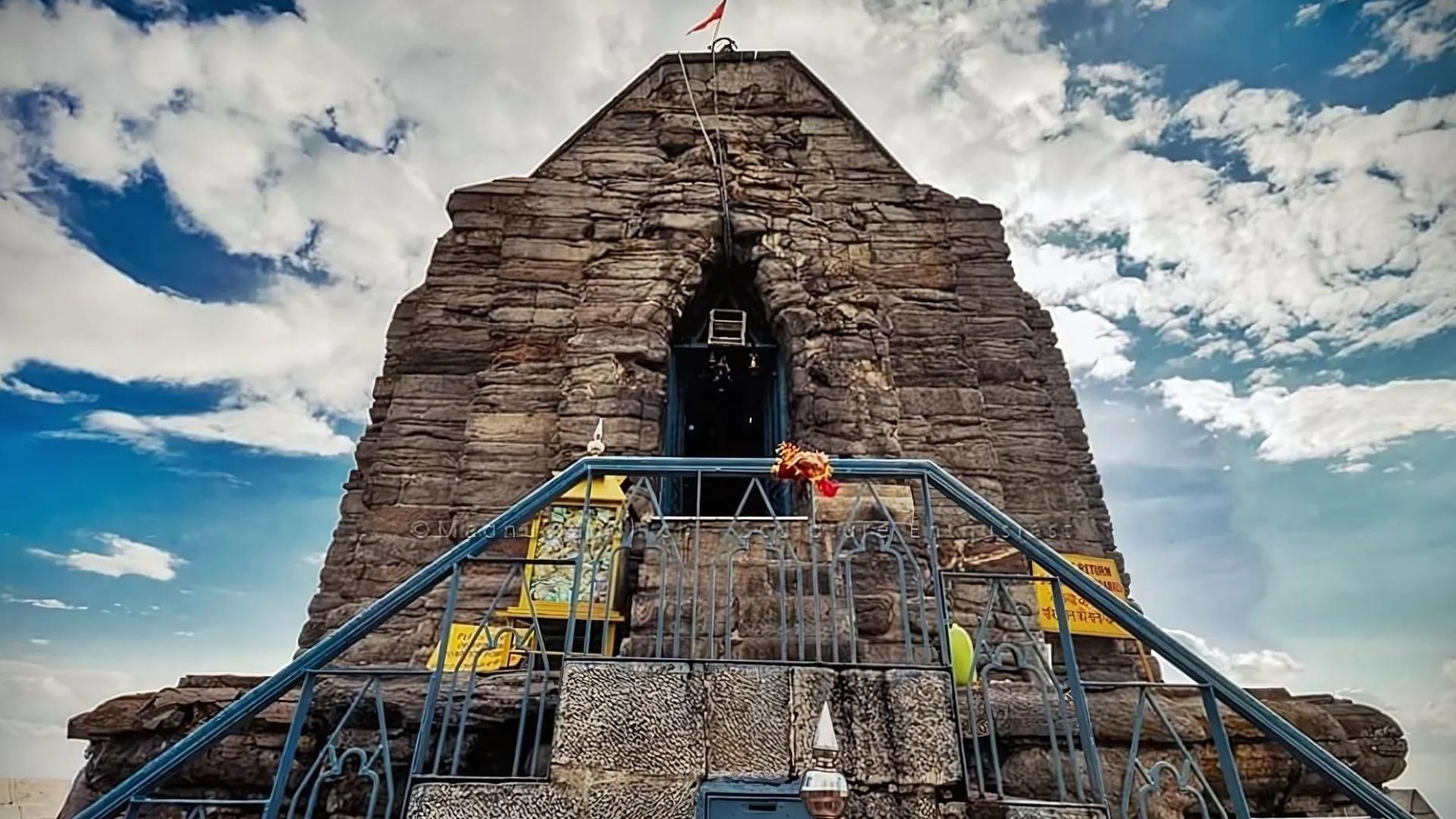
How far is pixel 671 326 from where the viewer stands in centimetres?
612

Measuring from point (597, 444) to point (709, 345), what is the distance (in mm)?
1560

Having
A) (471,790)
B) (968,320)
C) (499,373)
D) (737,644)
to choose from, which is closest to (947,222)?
(968,320)

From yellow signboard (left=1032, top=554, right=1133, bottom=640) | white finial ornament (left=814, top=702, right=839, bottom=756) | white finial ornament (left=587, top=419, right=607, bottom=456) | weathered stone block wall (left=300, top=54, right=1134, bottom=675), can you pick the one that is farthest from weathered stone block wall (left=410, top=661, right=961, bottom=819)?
yellow signboard (left=1032, top=554, right=1133, bottom=640)

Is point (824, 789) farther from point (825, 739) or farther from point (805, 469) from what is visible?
point (805, 469)

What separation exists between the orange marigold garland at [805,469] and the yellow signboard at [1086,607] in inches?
98.4

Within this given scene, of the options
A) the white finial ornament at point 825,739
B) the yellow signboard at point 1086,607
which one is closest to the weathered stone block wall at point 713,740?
the white finial ornament at point 825,739

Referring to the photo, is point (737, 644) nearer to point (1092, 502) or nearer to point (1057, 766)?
point (1057, 766)

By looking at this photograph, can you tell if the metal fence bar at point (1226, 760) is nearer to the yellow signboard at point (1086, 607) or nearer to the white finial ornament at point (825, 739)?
the white finial ornament at point (825, 739)

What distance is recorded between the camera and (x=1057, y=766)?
2586 mm

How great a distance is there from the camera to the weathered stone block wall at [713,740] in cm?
255

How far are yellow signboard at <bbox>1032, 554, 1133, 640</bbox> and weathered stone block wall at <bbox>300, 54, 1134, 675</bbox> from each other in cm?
21

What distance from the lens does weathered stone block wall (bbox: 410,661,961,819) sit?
2.55 metres

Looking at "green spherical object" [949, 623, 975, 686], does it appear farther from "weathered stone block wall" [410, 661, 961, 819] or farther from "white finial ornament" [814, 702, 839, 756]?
"white finial ornament" [814, 702, 839, 756]

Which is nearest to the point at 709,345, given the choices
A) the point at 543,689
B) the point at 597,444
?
the point at 597,444
